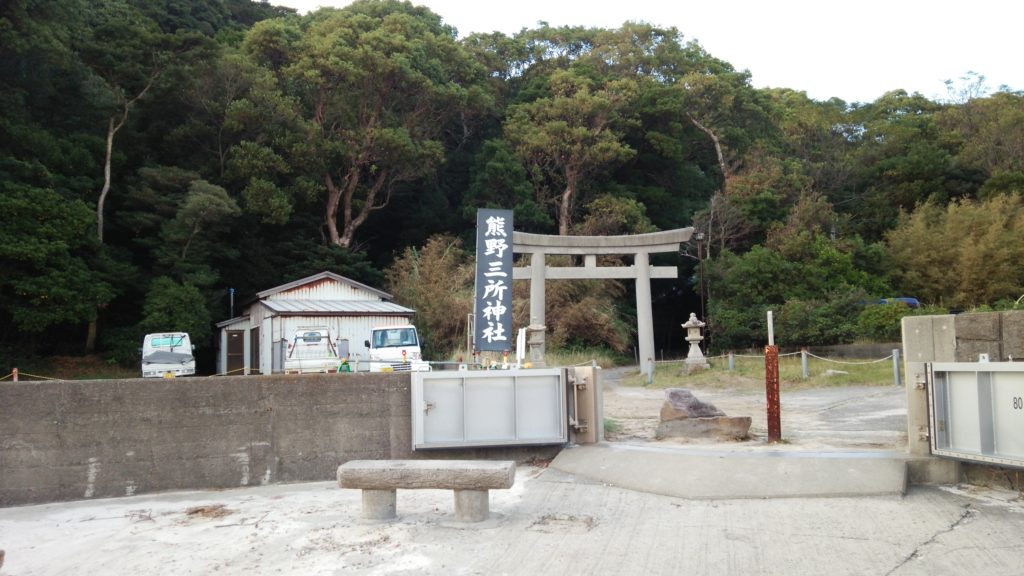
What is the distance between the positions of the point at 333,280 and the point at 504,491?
67.5ft

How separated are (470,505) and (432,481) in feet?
1.44

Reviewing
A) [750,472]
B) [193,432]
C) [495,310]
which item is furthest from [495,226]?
[750,472]

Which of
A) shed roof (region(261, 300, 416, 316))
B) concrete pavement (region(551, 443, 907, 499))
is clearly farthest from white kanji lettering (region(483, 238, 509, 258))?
shed roof (region(261, 300, 416, 316))

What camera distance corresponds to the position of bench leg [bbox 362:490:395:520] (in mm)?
7211

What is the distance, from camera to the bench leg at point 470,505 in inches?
278

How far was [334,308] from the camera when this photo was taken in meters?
25.4

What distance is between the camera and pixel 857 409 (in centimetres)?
1370

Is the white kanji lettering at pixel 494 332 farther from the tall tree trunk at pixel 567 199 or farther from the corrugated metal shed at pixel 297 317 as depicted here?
the tall tree trunk at pixel 567 199

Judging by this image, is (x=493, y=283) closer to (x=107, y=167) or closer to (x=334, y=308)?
(x=334, y=308)

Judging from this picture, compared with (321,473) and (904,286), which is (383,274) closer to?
(904,286)

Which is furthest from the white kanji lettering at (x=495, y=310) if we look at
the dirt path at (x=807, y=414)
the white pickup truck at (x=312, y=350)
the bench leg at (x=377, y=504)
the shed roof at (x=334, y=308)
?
the shed roof at (x=334, y=308)

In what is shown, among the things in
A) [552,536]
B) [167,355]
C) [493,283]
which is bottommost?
[552,536]

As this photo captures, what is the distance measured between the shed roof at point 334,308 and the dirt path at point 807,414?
9101mm

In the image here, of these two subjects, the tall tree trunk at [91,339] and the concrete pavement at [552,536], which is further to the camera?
the tall tree trunk at [91,339]
